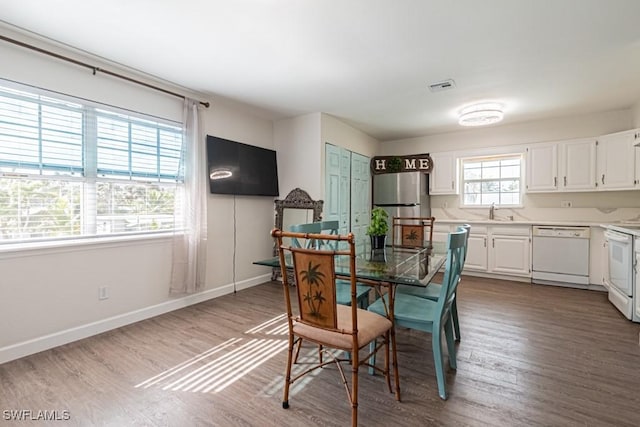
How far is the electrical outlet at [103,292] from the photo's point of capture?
2.80 metres

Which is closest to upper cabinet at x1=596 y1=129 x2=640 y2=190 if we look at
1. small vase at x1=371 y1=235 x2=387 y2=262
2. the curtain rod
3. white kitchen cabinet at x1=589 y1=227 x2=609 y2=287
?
white kitchen cabinet at x1=589 y1=227 x2=609 y2=287

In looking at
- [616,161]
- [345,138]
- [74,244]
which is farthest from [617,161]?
[74,244]

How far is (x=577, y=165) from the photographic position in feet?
14.5

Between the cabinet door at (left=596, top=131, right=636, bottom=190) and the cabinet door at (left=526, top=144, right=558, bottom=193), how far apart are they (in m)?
0.49

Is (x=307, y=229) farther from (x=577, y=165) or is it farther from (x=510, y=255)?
(x=577, y=165)

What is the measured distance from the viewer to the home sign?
18.3 ft

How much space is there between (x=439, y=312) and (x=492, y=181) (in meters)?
4.29

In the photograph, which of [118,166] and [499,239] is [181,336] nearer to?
[118,166]

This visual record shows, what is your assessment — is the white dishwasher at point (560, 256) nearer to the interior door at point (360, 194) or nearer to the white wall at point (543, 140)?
the white wall at point (543, 140)

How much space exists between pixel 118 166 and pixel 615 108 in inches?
245

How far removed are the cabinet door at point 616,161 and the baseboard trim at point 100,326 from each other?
5299mm

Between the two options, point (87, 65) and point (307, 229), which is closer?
point (87, 65)

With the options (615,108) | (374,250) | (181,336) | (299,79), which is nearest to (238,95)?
(299,79)

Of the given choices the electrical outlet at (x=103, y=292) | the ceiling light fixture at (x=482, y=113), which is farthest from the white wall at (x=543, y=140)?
the electrical outlet at (x=103, y=292)
